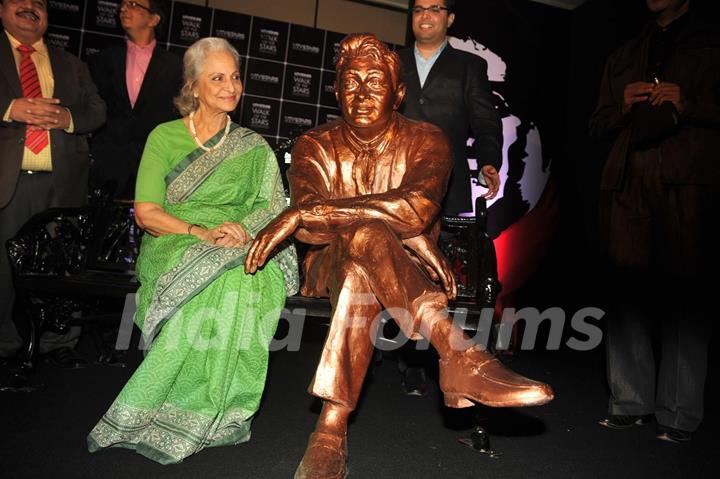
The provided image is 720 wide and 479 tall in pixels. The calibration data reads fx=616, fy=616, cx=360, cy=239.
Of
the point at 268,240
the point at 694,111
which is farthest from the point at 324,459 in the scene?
the point at 694,111

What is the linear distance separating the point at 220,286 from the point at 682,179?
2283mm

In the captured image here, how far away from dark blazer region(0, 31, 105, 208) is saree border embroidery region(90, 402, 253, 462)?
1.78 meters

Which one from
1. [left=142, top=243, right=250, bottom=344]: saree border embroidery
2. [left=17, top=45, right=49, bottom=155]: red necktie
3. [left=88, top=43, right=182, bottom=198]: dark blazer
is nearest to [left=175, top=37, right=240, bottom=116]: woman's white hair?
[left=142, top=243, right=250, bottom=344]: saree border embroidery

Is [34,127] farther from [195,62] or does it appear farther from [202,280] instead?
[202,280]

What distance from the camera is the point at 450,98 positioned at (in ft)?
12.1

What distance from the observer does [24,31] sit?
11.6 ft

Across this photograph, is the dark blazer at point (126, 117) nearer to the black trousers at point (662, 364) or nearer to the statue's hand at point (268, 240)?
the statue's hand at point (268, 240)

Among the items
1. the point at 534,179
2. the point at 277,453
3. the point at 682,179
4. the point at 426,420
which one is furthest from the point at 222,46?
the point at 534,179

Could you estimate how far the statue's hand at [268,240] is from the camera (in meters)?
2.35

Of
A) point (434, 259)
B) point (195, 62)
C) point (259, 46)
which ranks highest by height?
point (259, 46)

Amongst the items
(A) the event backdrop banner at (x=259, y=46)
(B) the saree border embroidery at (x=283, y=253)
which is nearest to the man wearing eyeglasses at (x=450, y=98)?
(B) the saree border embroidery at (x=283, y=253)

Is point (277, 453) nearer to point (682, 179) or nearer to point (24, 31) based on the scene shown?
point (682, 179)

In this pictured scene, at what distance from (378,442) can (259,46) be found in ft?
19.4

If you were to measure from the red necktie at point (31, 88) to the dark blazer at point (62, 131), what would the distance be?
0.11 feet
